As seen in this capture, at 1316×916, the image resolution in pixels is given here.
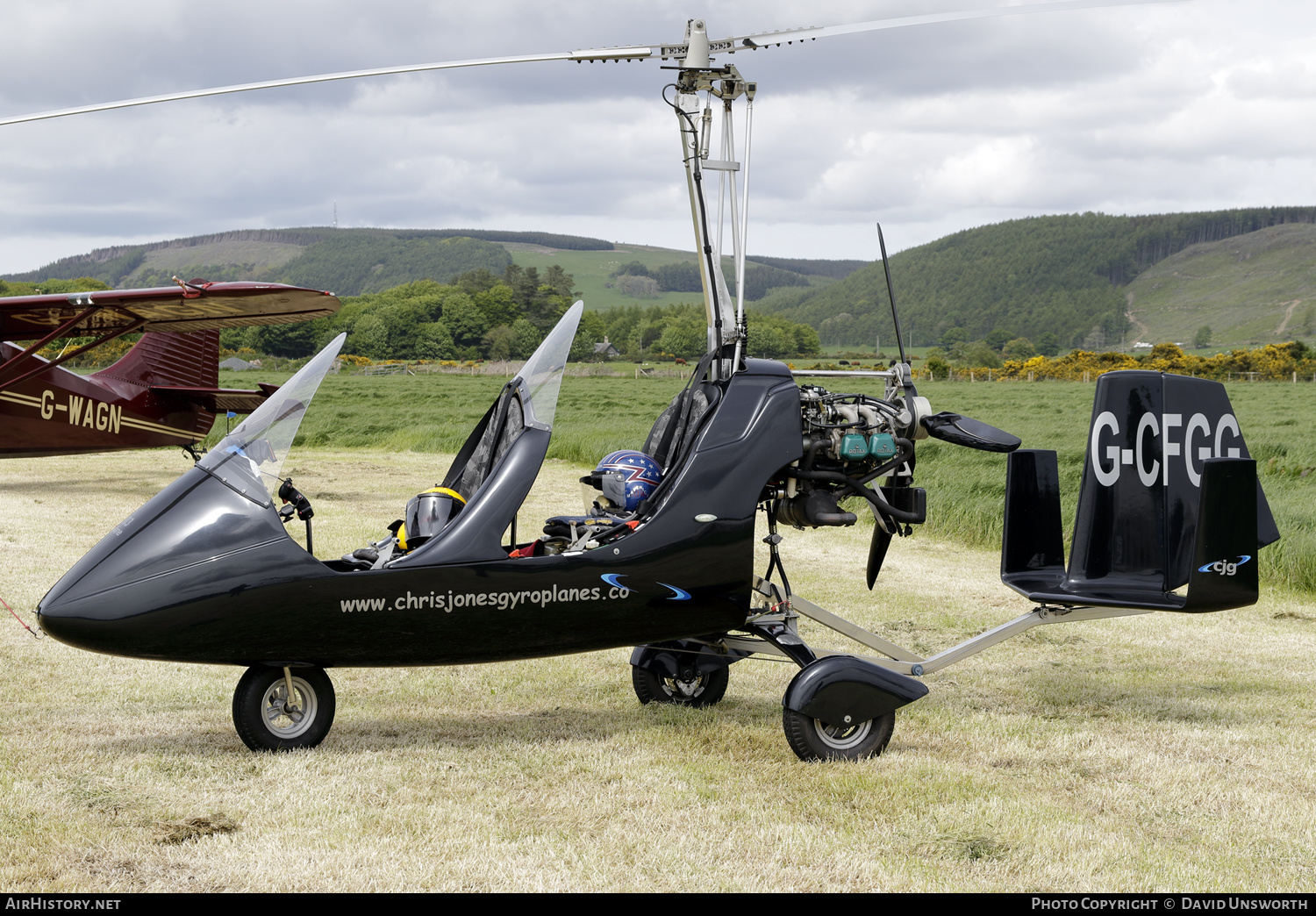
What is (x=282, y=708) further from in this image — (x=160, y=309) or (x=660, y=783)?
(x=160, y=309)

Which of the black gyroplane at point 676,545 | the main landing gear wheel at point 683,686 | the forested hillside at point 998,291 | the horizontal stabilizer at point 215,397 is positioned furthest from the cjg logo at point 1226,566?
the forested hillside at point 998,291

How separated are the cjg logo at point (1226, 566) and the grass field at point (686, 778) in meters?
0.89

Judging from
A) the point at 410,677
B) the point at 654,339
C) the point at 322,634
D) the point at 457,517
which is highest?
the point at 654,339

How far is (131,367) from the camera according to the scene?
58.3ft

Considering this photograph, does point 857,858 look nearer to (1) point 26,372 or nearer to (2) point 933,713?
(2) point 933,713

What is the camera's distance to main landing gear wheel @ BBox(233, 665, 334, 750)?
15.5ft

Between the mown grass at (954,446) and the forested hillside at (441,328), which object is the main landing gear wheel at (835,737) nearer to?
the mown grass at (954,446)

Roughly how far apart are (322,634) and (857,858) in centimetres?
239

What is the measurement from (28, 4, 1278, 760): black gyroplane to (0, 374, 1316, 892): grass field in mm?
429

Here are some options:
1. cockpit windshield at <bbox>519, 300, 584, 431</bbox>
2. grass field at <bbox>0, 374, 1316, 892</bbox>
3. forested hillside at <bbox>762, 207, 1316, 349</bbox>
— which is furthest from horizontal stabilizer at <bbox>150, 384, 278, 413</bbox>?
forested hillside at <bbox>762, 207, 1316, 349</bbox>

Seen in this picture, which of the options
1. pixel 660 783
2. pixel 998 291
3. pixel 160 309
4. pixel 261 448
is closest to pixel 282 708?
pixel 261 448

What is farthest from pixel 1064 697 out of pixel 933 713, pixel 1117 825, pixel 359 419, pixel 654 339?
pixel 654 339

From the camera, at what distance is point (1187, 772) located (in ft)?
16.0

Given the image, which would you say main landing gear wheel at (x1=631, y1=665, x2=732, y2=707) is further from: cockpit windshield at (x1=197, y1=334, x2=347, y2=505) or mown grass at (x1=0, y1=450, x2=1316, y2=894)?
cockpit windshield at (x1=197, y1=334, x2=347, y2=505)
